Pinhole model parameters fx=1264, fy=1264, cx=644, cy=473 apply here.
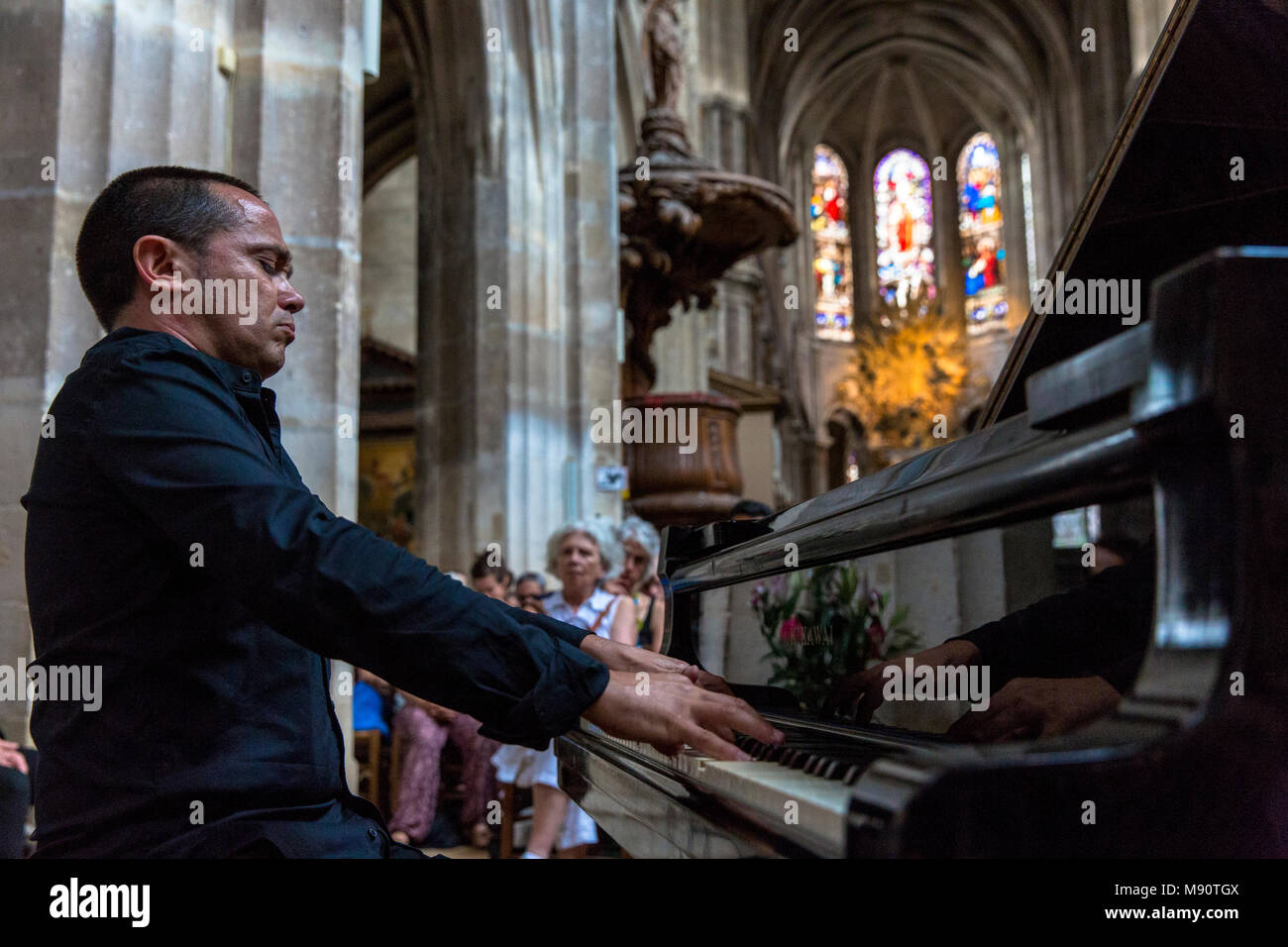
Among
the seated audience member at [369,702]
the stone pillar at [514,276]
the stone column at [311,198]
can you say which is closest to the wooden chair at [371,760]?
the seated audience member at [369,702]

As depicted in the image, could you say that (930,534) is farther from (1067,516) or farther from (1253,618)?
(1253,618)

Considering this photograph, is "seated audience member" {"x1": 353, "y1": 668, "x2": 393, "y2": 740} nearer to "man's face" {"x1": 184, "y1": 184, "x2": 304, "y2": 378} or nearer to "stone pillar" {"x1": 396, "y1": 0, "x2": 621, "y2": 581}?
"stone pillar" {"x1": 396, "y1": 0, "x2": 621, "y2": 581}

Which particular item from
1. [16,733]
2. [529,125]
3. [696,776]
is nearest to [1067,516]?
[696,776]

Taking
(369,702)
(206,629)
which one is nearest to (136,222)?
(206,629)

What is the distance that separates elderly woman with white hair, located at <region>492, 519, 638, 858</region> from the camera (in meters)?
4.57

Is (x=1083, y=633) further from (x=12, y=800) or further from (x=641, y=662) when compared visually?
(x=12, y=800)

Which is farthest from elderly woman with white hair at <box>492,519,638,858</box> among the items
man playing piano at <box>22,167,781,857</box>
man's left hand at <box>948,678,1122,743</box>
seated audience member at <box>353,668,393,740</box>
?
man's left hand at <box>948,678,1122,743</box>

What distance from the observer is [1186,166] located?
2.00 metres

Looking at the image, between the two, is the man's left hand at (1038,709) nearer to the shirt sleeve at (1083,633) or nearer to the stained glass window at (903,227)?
the shirt sleeve at (1083,633)

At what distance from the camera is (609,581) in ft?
16.7

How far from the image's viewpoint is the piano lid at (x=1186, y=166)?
188 cm

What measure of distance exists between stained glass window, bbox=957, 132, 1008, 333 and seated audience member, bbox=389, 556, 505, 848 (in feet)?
89.4

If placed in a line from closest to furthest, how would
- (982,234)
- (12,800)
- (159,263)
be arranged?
(159,263) < (12,800) < (982,234)

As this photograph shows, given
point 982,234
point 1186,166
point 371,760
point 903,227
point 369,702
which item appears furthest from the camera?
point 903,227
